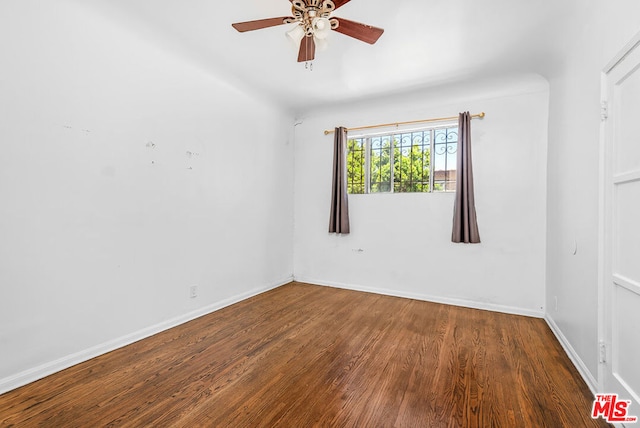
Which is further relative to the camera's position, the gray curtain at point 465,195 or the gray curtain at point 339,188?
the gray curtain at point 339,188

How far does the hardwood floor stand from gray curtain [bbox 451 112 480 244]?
0.99 metres

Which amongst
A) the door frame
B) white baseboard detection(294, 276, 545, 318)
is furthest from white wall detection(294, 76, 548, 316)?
the door frame

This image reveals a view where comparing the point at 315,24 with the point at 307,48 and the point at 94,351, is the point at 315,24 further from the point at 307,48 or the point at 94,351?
the point at 94,351

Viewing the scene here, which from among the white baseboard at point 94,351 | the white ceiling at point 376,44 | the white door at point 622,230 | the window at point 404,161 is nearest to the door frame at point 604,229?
the white door at point 622,230

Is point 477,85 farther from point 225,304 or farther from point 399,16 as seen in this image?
point 225,304

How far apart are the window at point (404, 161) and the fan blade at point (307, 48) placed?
82.8 inches

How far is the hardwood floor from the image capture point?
1595 millimetres

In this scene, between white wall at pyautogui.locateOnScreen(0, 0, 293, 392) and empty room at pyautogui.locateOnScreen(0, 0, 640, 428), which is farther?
white wall at pyautogui.locateOnScreen(0, 0, 293, 392)

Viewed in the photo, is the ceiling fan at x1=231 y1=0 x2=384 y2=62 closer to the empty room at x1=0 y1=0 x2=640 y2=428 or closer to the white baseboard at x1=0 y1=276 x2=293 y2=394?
the empty room at x1=0 y1=0 x2=640 y2=428

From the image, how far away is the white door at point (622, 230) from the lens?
1382 mm

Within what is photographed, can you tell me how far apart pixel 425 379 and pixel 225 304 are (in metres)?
2.35

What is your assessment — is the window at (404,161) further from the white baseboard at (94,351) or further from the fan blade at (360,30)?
the white baseboard at (94,351)

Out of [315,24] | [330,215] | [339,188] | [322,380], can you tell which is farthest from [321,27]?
[330,215]

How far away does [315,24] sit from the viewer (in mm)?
1879
